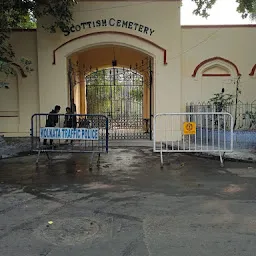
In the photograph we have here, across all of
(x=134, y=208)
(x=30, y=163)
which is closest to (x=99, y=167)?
(x=30, y=163)

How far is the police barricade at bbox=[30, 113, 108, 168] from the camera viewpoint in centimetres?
849

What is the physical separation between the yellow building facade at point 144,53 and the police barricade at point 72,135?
284 cm

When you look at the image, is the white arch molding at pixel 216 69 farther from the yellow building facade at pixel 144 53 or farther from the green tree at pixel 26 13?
the green tree at pixel 26 13

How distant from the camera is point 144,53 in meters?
13.2

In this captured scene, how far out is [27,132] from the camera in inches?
531

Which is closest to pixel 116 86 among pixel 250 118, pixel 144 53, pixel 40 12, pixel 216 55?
pixel 144 53

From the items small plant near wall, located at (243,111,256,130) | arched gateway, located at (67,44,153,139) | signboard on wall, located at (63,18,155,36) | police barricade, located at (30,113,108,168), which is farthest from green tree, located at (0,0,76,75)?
small plant near wall, located at (243,111,256,130)

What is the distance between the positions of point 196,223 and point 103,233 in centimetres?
126

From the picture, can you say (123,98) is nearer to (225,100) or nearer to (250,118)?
(225,100)

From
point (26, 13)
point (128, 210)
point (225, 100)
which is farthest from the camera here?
point (225, 100)

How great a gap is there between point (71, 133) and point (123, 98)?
7972 millimetres

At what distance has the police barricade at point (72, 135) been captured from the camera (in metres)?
8.49

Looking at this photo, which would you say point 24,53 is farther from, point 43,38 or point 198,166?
point 198,166

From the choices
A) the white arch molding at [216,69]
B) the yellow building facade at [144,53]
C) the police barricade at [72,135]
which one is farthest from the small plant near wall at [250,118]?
the police barricade at [72,135]
